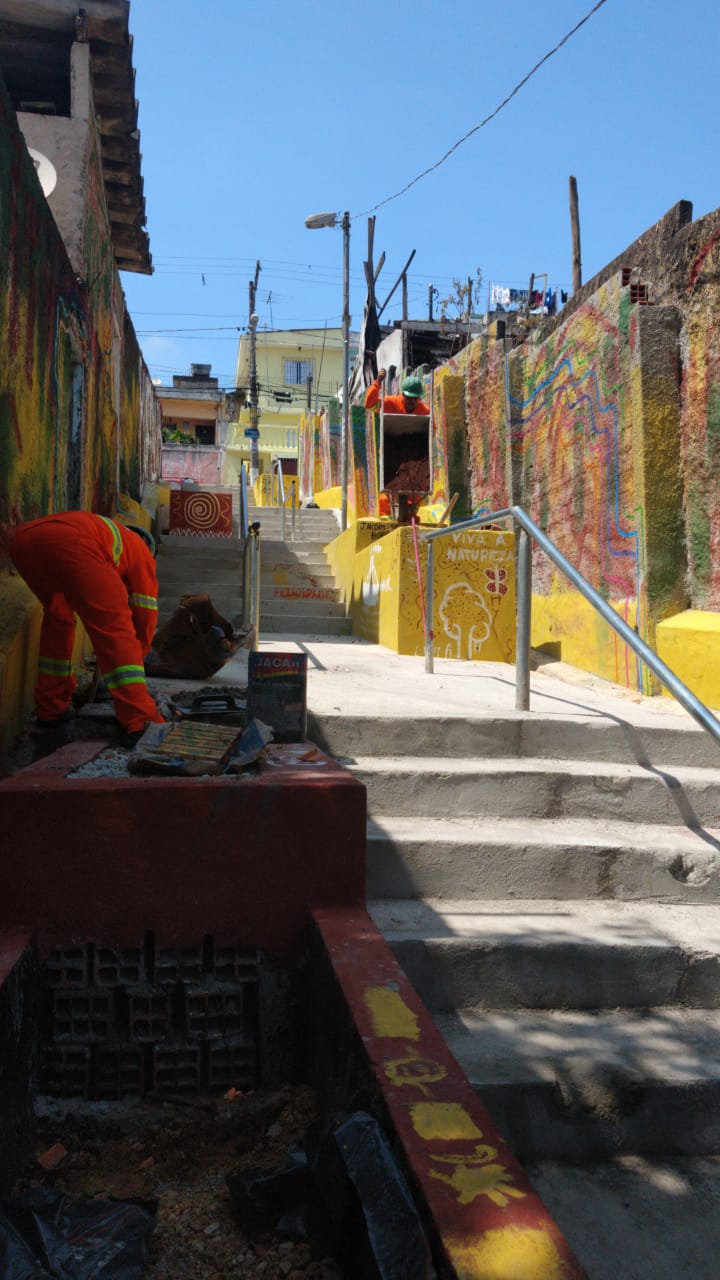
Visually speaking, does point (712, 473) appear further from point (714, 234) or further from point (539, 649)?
point (539, 649)

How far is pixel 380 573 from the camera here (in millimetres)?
7238

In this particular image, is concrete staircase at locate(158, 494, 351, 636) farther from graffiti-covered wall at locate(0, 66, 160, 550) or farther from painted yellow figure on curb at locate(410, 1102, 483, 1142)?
painted yellow figure on curb at locate(410, 1102, 483, 1142)

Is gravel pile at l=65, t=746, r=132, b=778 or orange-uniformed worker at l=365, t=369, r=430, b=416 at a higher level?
orange-uniformed worker at l=365, t=369, r=430, b=416

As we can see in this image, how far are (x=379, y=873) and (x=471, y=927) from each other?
396mm

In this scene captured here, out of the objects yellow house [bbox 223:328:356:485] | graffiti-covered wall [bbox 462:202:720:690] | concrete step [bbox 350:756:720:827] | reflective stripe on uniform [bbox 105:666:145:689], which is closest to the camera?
concrete step [bbox 350:756:720:827]

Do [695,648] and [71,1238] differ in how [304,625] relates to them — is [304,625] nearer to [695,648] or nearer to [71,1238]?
[695,648]

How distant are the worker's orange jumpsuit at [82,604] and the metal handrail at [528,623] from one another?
1675 millimetres

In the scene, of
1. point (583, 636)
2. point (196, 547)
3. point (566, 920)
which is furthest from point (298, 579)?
point (566, 920)

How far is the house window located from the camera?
131 ft

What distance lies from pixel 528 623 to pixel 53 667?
7.18 ft

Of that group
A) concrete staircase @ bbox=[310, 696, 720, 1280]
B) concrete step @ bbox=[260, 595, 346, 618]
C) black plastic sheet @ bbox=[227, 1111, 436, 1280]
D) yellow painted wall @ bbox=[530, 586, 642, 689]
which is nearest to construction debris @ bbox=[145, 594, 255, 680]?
concrete staircase @ bbox=[310, 696, 720, 1280]

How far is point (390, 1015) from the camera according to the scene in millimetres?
1937

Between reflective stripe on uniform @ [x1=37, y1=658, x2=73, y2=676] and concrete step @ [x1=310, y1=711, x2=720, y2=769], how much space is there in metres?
1.17

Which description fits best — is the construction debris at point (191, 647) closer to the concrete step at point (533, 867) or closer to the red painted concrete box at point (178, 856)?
the concrete step at point (533, 867)
